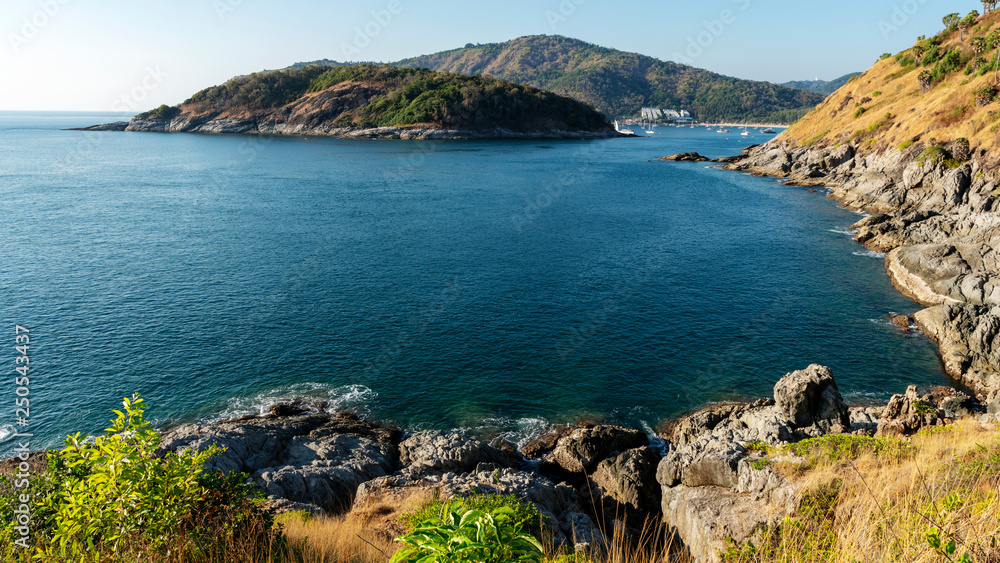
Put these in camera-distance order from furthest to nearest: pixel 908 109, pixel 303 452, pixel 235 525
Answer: pixel 908 109 < pixel 303 452 < pixel 235 525

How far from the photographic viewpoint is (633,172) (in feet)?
468

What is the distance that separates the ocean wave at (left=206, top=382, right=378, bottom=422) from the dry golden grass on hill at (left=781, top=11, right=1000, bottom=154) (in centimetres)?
8986

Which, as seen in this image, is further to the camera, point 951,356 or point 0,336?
point 0,336

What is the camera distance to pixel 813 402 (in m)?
29.6

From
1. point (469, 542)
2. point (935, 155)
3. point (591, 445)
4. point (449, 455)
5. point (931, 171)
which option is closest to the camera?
point (469, 542)

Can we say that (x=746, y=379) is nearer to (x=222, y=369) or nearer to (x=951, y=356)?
(x=951, y=356)

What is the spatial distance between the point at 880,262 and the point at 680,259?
23.5 m

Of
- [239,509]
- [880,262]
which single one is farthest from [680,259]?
[239,509]

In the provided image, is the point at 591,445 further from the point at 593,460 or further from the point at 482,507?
the point at 482,507

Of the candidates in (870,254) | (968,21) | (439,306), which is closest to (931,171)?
(870,254)

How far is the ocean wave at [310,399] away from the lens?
3584 cm

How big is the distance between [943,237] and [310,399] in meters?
72.6

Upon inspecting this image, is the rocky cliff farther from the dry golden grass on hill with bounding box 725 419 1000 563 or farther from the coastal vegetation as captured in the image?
the coastal vegetation

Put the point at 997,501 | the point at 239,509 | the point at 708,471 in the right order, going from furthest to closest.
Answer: the point at 708,471 → the point at 239,509 → the point at 997,501
